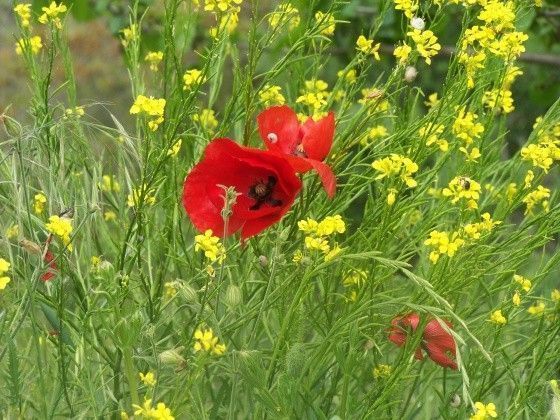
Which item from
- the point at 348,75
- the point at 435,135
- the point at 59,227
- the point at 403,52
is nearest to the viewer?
the point at 59,227

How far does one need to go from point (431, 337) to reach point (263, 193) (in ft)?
0.75

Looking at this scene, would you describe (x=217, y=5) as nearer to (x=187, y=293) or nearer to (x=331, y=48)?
(x=187, y=293)

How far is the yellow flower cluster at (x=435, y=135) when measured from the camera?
4.47 feet

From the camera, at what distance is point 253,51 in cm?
135

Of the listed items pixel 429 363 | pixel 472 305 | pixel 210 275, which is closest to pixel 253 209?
pixel 210 275

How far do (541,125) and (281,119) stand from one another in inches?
12.6

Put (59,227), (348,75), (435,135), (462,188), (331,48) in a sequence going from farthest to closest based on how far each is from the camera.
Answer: (331,48) < (348,75) < (435,135) < (462,188) < (59,227)

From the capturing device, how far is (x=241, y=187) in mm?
1392

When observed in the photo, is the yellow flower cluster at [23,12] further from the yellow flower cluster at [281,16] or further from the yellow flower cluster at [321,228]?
the yellow flower cluster at [321,228]

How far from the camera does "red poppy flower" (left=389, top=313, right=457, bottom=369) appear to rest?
4.41 feet

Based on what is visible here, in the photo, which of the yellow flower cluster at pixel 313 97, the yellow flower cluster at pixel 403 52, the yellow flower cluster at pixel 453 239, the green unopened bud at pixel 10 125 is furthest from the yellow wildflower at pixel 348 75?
the green unopened bud at pixel 10 125

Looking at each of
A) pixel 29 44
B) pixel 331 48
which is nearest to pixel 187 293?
pixel 29 44

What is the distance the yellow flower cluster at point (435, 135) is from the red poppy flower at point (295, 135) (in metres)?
0.10

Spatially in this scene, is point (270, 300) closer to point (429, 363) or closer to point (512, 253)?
point (512, 253)
